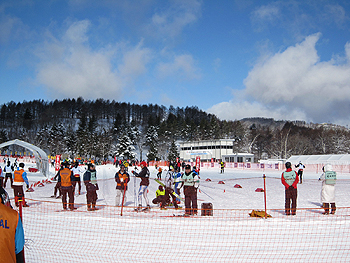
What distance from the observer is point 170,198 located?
10.7m

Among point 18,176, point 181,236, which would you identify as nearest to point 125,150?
point 18,176

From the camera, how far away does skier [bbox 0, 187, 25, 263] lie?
1.66 metres

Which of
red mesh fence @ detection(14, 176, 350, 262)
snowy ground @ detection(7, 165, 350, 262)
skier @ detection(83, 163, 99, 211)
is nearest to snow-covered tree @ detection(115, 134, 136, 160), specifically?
snowy ground @ detection(7, 165, 350, 262)

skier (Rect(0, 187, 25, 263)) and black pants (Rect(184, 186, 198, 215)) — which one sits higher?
skier (Rect(0, 187, 25, 263))

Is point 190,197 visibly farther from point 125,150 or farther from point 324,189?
point 125,150

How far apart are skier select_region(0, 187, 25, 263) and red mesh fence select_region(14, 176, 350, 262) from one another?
11.5 ft

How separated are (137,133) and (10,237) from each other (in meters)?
86.0

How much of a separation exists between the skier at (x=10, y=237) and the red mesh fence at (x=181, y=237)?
11.5ft

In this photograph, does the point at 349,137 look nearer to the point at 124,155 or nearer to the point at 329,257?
the point at 124,155

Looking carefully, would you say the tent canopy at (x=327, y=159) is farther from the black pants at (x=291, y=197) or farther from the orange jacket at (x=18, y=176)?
the orange jacket at (x=18, y=176)

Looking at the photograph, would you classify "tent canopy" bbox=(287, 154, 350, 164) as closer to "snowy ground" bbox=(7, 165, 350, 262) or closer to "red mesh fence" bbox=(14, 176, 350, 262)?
"snowy ground" bbox=(7, 165, 350, 262)

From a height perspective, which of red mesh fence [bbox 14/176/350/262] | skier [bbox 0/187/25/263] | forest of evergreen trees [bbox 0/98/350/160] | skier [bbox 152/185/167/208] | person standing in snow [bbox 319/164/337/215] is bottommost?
red mesh fence [bbox 14/176/350/262]

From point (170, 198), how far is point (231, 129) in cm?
9287

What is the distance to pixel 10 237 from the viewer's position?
5.66 ft
